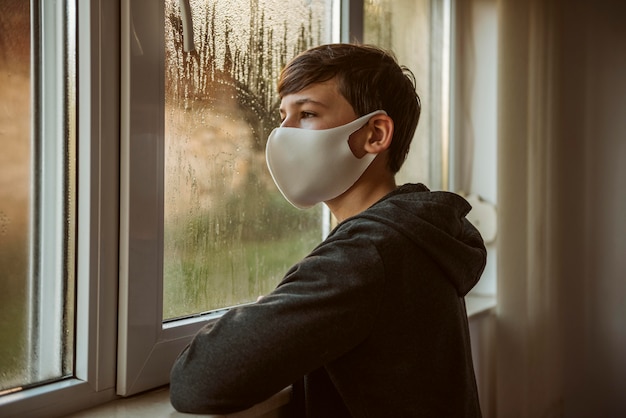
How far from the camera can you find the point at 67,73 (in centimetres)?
93

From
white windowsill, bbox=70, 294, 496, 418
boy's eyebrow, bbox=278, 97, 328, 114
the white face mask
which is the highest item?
boy's eyebrow, bbox=278, 97, 328, 114

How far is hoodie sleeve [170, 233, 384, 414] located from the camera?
748 mm

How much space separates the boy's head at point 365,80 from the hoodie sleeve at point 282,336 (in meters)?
0.29

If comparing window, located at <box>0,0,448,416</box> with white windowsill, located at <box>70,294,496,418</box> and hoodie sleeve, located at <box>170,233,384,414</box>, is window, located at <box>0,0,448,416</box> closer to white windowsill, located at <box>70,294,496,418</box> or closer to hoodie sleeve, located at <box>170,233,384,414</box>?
white windowsill, located at <box>70,294,496,418</box>

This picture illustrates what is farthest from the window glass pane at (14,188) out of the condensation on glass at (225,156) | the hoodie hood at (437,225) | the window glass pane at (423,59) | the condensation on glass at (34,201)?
the window glass pane at (423,59)

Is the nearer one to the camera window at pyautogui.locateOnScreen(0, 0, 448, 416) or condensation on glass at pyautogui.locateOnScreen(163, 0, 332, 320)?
window at pyautogui.locateOnScreen(0, 0, 448, 416)

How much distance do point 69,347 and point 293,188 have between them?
1.40 ft

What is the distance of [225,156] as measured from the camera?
1.21 metres

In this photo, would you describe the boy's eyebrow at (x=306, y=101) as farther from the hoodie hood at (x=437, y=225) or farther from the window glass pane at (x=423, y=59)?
the window glass pane at (x=423, y=59)

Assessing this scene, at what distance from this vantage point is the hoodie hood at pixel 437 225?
0.86 m

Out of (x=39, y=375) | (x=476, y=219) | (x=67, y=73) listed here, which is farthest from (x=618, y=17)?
(x=39, y=375)

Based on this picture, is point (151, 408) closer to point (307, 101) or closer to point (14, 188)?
point (14, 188)

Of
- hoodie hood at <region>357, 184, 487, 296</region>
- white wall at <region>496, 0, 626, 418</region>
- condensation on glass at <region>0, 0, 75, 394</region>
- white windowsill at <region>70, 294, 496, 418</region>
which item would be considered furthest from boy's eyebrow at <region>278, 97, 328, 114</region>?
white wall at <region>496, 0, 626, 418</region>

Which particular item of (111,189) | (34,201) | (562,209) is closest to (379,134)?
(111,189)
